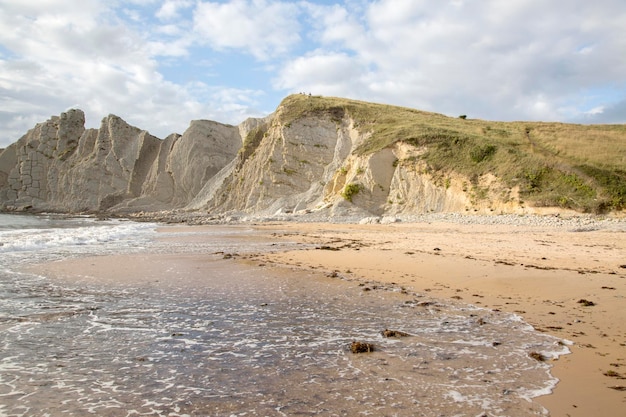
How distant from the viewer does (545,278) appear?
27.9 ft

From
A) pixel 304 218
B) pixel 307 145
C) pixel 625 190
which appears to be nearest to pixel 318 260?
pixel 304 218

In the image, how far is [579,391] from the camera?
3.67 metres

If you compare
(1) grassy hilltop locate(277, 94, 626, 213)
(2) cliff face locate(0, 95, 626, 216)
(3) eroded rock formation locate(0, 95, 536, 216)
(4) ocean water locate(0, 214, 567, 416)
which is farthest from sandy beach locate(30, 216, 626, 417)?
(3) eroded rock formation locate(0, 95, 536, 216)

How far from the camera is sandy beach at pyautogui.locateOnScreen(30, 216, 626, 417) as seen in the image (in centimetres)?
408

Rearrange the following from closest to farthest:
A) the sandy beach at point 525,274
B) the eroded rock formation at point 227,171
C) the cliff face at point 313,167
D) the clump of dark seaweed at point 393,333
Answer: the sandy beach at point 525,274 → the clump of dark seaweed at point 393,333 → the cliff face at point 313,167 → the eroded rock formation at point 227,171

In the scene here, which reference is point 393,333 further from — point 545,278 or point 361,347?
point 545,278

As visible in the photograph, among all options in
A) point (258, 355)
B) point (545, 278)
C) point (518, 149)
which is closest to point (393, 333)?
point (258, 355)

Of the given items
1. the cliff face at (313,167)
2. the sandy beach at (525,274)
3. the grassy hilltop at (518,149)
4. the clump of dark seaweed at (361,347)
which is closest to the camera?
the sandy beach at (525,274)

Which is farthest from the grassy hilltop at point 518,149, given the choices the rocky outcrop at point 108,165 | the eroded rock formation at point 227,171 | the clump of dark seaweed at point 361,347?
the clump of dark seaweed at point 361,347

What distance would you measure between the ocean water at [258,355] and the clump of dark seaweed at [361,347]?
0.23 ft

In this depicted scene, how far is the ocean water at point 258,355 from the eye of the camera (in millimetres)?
3471

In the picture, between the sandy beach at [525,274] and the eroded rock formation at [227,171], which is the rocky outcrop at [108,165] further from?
the sandy beach at [525,274]

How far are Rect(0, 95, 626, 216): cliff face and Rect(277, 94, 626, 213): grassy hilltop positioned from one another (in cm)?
10

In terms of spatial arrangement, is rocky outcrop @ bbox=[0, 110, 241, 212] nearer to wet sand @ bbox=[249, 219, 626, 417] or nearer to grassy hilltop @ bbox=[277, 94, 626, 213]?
grassy hilltop @ bbox=[277, 94, 626, 213]
